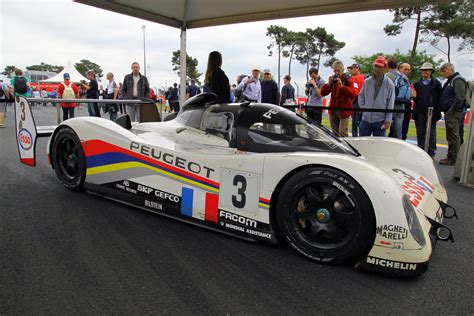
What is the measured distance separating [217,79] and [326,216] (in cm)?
257

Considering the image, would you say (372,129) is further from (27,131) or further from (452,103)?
(27,131)

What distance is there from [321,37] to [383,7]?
187 ft

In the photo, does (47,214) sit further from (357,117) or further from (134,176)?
(357,117)

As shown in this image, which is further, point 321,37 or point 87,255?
point 321,37

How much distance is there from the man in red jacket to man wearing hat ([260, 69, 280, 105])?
1277 mm

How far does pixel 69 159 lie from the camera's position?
3.75 m

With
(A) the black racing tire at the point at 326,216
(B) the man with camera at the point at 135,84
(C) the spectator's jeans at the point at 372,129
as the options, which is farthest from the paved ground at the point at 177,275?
(B) the man with camera at the point at 135,84

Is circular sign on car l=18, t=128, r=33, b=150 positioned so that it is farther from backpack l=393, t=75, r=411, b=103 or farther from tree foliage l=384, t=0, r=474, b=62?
tree foliage l=384, t=0, r=474, b=62

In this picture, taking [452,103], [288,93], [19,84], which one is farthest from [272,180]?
[19,84]

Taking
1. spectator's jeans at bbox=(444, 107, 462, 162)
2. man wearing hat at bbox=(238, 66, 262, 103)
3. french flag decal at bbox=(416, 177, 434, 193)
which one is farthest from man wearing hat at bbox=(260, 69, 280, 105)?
french flag decal at bbox=(416, 177, 434, 193)

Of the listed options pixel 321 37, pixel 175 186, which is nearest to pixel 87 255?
pixel 175 186

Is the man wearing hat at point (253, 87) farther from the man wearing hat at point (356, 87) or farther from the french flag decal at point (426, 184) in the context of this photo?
the french flag decal at point (426, 184)

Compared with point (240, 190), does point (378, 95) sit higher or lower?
higher

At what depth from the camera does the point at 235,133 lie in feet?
9.28
